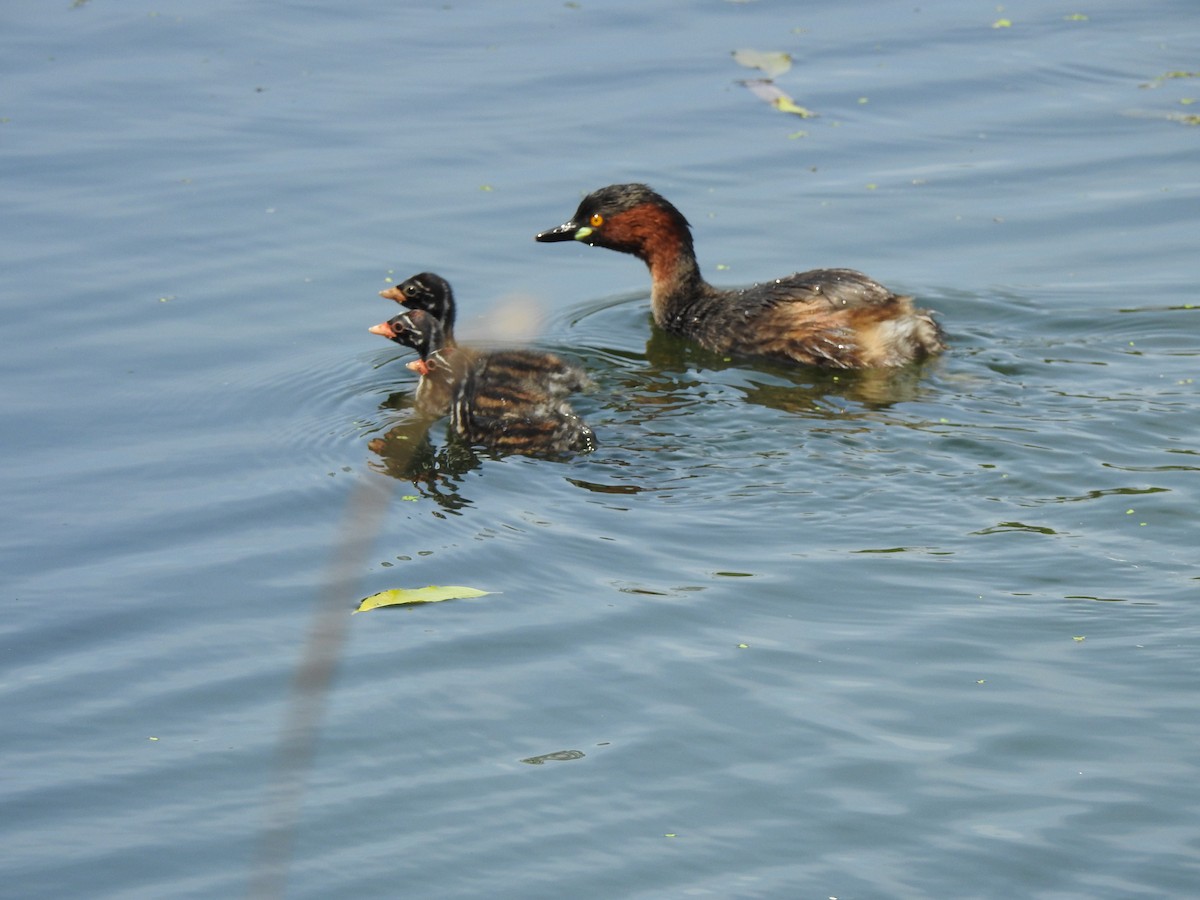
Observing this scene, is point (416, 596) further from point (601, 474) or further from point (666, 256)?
point (666, 256)

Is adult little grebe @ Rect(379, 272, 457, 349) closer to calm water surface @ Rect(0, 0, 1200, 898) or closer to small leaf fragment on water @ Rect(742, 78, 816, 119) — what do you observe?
calm water surface @ Rect(0, 0, 1200, 898)

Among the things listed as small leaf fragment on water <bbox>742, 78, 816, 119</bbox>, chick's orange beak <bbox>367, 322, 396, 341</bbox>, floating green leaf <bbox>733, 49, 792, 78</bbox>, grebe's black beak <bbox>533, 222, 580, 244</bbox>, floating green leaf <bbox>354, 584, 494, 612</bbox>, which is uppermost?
floating green leaf <bbox>733, 49, 792, 78</bbox>

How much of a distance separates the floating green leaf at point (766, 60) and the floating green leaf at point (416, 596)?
702 cm

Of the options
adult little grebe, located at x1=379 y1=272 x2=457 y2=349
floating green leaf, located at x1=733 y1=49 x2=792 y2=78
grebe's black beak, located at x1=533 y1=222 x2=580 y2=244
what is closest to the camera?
adult little grebe, located at x1=379 y1=272 x2=457 y2=349

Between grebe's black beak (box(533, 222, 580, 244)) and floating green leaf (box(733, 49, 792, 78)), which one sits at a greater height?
floating green leaf (box(733, 49, 792, 78))

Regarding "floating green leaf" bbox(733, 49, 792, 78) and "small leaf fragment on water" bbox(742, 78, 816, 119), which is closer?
"small leaf fragment on water" bbox(742, 78, 816, 119)

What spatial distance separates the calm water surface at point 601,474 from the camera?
4953 mm

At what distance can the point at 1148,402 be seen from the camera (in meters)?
7.91

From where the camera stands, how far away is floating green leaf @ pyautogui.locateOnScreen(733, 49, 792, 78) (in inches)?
496

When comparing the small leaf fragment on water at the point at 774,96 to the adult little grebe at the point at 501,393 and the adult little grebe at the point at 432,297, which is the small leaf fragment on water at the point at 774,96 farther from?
the adult little grebe at the point at 501,393

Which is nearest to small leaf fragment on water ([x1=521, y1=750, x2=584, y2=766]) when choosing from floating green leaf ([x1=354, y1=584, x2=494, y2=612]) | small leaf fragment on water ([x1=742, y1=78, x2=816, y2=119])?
floating green leaf ([x1=354, y1=584, x2=494, y2=612])

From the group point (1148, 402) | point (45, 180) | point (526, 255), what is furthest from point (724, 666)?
point (45, 180)

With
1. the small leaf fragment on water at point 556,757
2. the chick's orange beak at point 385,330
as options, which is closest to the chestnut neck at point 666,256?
the chick's orange beak at point 385,330

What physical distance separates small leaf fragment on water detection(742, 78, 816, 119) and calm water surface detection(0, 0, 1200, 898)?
0.09 metres
